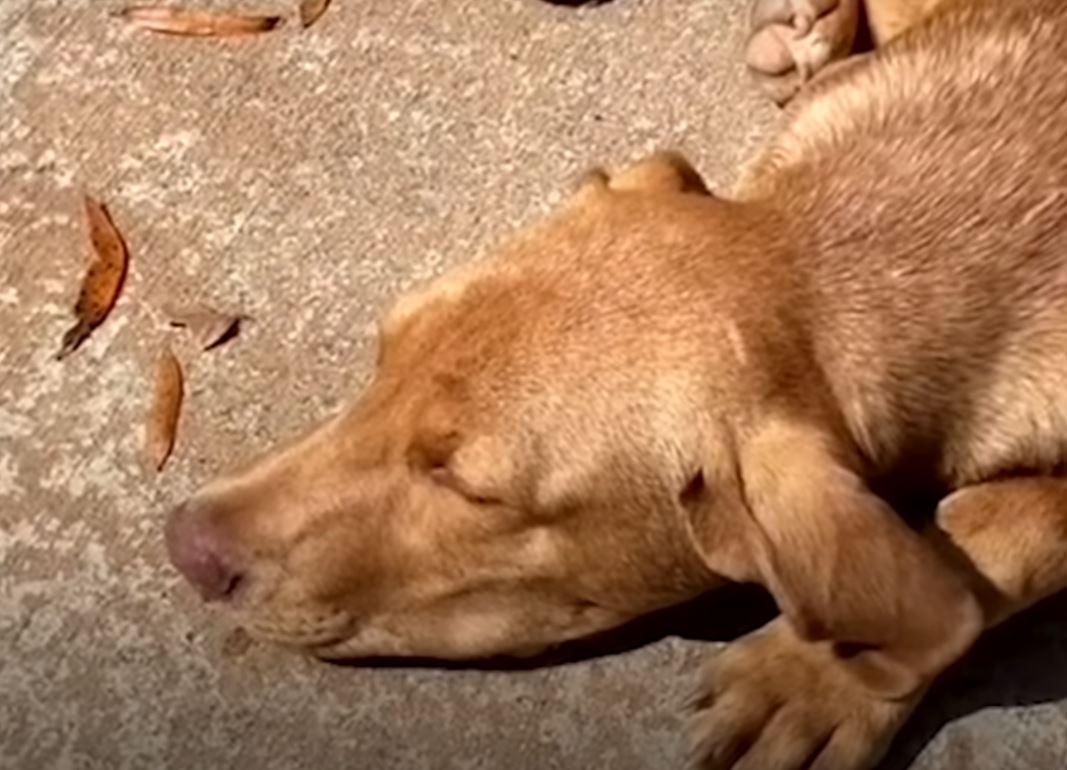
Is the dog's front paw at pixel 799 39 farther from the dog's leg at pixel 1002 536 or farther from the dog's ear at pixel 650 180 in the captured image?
the dog's leg at pixel 1002 536

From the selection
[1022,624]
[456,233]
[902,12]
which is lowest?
[1022,624]

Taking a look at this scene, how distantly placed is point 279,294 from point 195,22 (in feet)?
2.35

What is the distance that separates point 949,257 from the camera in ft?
13.0

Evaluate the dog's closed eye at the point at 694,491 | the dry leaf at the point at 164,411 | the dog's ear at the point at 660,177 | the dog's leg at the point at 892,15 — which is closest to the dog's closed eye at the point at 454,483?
the dog's closed eye at the point at 694,491

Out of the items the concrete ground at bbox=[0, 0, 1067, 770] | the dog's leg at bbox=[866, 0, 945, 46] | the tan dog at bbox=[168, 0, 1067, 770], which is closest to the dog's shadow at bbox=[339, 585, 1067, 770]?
the concrete ground at bbox=[0, 0, 1067, 770]

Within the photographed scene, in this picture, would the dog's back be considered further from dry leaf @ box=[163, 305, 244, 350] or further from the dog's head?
dry leaf @ box=[163, 305, 244, 350]

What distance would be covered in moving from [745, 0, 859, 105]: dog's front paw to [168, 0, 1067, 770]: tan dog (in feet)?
2.33

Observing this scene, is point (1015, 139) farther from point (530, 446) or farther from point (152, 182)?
point (152, 182)

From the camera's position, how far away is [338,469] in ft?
13.1

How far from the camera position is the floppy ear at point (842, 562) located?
3668mm

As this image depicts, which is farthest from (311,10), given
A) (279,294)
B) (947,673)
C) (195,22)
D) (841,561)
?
(841,561)

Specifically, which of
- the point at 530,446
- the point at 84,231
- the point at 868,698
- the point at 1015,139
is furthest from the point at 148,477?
the point at 1015,139

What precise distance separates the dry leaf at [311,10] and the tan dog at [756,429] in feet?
4.37

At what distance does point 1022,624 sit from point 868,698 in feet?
1.39
